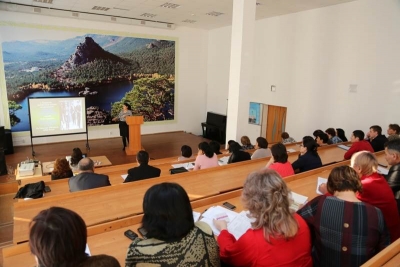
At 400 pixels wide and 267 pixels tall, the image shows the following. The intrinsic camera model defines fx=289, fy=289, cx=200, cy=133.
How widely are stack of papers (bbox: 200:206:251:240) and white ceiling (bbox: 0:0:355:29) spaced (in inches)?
233

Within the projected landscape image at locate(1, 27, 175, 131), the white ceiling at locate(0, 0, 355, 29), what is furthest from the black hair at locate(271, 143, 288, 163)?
the projected landscape image at locate(1, 27, 175, 131)

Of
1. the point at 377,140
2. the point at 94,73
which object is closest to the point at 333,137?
the point at 377,140

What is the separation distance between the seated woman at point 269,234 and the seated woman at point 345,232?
17 cm

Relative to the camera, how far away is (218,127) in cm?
1039

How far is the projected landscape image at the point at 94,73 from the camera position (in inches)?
320

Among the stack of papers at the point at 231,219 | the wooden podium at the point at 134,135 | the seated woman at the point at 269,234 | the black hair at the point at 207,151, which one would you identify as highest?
the seated woman at the point at 269,234

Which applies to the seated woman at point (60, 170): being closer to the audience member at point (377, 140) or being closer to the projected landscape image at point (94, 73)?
the audience member at point (377, 140)

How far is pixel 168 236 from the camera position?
4.33ft

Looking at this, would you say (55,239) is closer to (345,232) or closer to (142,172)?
(345,232)

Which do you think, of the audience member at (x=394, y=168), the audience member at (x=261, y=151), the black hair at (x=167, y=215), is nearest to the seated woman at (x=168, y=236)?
the black hair at (x=167, y=215)

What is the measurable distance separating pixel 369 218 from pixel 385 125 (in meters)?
5.28

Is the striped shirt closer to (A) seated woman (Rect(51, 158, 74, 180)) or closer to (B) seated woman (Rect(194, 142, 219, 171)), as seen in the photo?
(B) seated woman (Rect(194, 142, 219, 171))

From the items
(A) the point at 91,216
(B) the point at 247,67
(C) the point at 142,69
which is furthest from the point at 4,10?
(A) the point at 91,216

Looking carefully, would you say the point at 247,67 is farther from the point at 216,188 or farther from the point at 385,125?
the point at 216,188
